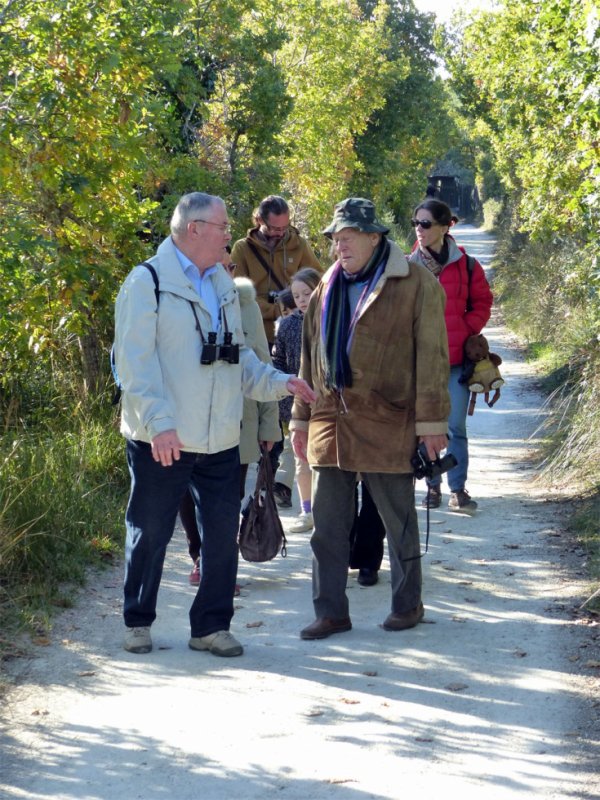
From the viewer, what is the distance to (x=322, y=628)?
5.82m

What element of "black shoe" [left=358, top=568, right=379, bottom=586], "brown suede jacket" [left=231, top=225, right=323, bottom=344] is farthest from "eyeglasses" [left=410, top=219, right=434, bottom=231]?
"black shoe" [left=358, top=568, right=379, bottom=586]

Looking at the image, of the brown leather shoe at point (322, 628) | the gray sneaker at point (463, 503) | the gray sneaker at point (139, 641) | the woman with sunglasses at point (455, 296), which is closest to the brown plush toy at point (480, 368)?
the woman with sunglasses at point (455, 296)

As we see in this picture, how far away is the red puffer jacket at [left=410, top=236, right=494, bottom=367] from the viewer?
26.2ft

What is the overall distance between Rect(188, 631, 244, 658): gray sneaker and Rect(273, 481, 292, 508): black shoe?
2.89 m

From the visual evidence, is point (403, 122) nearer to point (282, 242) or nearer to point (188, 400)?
point (282, 242)

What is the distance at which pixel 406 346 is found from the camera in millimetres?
5695

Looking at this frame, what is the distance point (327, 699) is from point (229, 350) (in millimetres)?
1576

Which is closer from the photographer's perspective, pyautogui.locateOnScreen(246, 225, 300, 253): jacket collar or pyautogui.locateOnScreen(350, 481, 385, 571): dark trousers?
pyautogui.locateOnScreen(350, 481, 385, 571): dark trousers

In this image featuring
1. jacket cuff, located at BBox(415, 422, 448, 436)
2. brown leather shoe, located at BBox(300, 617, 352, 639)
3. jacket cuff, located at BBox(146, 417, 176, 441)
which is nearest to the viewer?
jacket cuff, located at BBox(146, 417, 176, 441)

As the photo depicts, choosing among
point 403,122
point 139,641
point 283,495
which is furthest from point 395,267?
point 403,122

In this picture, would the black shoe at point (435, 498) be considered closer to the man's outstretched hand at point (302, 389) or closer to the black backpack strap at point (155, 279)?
the man's outstretched hand at point (302, 389)

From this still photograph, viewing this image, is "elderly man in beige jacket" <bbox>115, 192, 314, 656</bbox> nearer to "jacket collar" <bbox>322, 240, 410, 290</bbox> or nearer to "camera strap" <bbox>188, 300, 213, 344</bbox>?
"camera strap" <bbox>188, 300, 213, 344</bbox>

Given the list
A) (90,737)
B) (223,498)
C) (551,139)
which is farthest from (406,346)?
(551,139)

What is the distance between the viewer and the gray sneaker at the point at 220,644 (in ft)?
18.4
